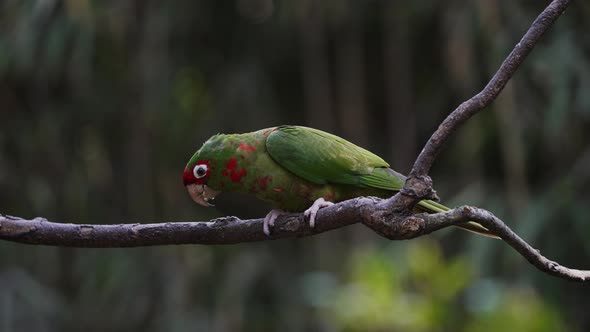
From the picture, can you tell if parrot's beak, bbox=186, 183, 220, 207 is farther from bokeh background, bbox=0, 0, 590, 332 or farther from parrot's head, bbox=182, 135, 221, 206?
bokeh background, bbox=0, 0, 590, 332

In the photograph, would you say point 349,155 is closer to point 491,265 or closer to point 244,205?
point 491,265

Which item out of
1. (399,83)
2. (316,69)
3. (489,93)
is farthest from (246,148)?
(316,69)

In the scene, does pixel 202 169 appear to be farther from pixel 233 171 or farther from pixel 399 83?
pixel 399 83

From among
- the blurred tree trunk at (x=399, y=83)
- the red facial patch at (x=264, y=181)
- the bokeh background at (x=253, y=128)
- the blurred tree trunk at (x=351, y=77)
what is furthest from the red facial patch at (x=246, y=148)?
the blurred tree trunk at (x=351, y=77)

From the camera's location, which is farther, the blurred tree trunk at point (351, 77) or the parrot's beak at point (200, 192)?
the blurred tree trunk at point (351, 77)

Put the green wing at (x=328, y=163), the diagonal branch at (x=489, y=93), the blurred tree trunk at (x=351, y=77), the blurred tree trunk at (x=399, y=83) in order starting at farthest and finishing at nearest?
1. the blurred tree trunk at (x=351, y=77)
2. the blurred tree trunk at (x=399, y=83)
3. the green wing at (x=328, y=163)
4. the diagonal branch at (x=489, y=93)

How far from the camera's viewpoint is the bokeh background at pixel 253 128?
5.91 metres

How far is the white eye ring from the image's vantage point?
3061mm

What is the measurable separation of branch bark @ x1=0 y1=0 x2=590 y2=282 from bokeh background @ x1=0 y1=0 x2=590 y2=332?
3146 millimetres

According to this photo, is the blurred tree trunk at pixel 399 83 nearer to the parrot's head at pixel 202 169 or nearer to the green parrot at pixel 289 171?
the green parrot at pixel 289 171

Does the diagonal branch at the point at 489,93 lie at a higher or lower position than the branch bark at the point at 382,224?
higher

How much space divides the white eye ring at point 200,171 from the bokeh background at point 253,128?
103 inches

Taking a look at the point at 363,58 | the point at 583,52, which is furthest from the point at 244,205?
the point at 583,52

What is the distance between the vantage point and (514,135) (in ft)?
19.3
